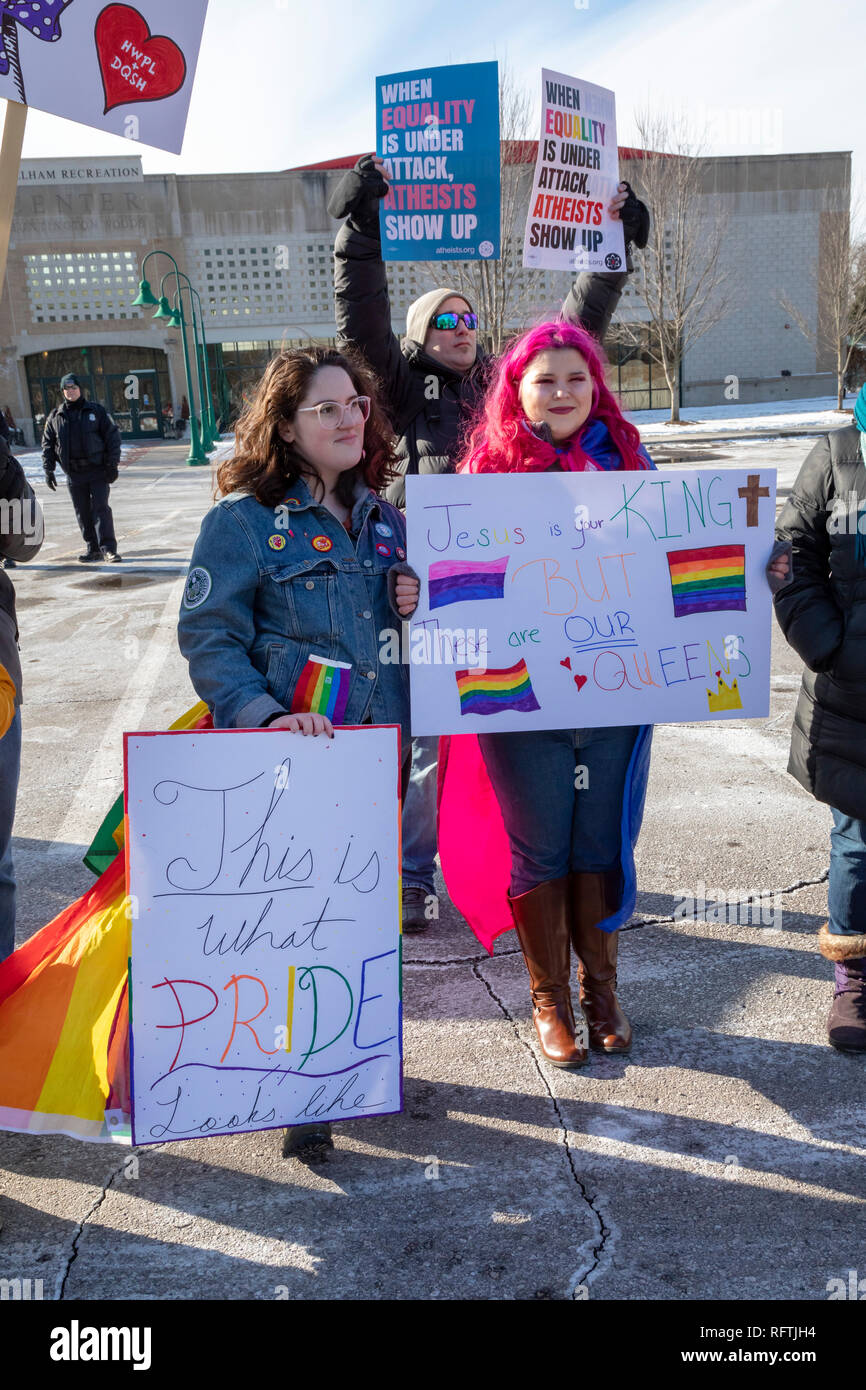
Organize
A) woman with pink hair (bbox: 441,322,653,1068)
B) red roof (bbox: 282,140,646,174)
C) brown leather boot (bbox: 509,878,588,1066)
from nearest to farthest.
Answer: woman with pink hair (bbox: 441,322,653,1068)
brown leather boot (bbox: 509,878,588,1066)
red roof (bbox: 282,140,646,174)

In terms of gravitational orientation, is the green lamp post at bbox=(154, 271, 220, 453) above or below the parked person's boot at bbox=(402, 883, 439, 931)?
above

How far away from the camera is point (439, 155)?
3.96 m

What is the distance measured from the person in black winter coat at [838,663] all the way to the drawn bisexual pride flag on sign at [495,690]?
0.74 m

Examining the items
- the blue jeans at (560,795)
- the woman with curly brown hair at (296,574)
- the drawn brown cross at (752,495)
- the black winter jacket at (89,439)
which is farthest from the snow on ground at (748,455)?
the woman with curly brown hair at (296,574)

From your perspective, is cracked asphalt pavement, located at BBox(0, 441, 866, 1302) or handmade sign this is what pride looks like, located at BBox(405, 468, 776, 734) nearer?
cracked asphalt pavement, located at BBox(0, 441, 866, 1302)

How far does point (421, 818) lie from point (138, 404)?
40.1m

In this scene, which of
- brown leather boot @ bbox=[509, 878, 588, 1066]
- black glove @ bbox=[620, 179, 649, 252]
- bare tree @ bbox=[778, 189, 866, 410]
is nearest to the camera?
brown leather boot @ bbox=[509, 878, 588, 1066]

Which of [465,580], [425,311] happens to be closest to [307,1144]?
[465,580]

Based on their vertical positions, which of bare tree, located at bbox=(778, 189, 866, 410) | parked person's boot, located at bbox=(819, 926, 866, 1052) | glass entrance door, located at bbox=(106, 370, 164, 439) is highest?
bare tree, located at bbox=(778, 189, 866, 410)

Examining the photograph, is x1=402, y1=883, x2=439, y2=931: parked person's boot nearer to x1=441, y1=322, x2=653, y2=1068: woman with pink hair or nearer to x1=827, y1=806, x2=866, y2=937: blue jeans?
x1=441, y1=322, x2=653, y2=1068: woman with pink hair

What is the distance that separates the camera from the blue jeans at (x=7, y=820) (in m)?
2.67

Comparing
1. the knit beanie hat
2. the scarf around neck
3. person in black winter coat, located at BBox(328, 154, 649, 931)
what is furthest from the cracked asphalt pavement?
the knit beanie hat

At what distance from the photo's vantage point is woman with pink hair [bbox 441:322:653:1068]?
112 inches

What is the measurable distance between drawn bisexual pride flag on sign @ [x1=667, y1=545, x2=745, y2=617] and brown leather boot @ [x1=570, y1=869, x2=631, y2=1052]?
0.79 meters
